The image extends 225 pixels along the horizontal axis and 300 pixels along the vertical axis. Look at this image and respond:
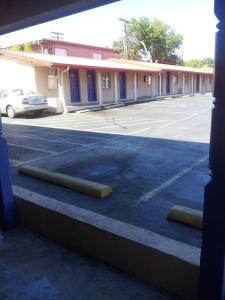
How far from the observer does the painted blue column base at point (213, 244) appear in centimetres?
232

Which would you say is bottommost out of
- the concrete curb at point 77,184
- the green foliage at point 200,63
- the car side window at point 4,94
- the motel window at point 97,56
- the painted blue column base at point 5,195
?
the concrete curb at point 77,184

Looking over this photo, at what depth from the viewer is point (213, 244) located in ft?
7.98

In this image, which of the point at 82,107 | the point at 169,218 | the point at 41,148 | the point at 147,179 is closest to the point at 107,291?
the point at 169,218

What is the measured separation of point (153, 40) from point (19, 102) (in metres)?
41.9

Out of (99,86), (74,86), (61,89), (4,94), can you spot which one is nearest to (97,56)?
(99,86)

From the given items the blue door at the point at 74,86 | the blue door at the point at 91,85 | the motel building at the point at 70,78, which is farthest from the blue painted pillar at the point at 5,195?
the blue door at the point at 91,85

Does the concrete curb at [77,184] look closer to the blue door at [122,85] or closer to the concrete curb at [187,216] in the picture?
the concrete curb at [187,216]

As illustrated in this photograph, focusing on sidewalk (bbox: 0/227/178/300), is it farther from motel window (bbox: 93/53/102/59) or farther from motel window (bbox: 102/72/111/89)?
motel window (bbox: 93/53/102/59)

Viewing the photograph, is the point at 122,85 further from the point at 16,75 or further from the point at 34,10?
the point at 34,10

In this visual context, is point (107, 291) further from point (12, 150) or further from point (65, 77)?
point (65, 77)

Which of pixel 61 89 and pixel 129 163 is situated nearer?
pixel 129 163

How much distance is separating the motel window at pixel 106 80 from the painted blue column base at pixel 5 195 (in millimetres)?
21593

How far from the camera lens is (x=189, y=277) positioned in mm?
2785

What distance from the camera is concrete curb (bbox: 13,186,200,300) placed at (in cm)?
286
